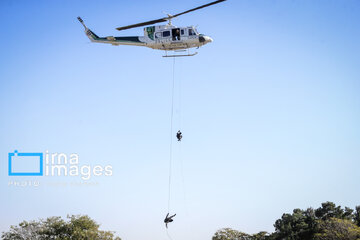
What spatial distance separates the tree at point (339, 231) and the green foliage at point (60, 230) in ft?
76.1

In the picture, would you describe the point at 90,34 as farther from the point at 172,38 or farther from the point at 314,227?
the point at 314,227

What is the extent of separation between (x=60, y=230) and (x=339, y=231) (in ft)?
98.6

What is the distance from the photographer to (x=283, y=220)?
209 ft

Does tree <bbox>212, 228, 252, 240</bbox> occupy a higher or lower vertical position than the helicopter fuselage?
lower

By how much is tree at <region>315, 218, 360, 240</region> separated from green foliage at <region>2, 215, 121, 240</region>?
76.1 feet

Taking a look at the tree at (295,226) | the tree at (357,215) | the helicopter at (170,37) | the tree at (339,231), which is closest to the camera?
the helicopter at (170,37)

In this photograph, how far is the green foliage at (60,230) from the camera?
4716cm

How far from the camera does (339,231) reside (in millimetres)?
49438

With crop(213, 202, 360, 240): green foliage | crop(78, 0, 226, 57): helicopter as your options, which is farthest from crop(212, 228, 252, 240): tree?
crop(78, 0, 226, 57): helicopter

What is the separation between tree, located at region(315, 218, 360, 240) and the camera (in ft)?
157

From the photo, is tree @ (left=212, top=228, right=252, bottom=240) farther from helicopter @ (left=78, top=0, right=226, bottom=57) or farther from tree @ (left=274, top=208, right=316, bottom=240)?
helicopter @ (left=78, top=0, right=226, bottom=57)

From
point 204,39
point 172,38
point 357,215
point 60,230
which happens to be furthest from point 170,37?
point 357,215

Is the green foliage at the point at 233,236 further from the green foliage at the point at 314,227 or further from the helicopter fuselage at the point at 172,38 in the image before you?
the helicopter fuselage at the point at 172,38

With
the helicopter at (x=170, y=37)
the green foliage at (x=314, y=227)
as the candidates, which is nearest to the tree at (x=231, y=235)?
the green foliage at (x=314, y=227)
